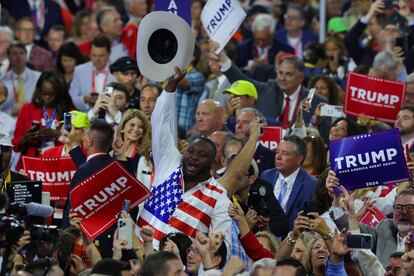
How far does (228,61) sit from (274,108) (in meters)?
0.71

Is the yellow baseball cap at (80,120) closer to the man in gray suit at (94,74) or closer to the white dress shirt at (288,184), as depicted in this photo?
the white dress shirt at (288,184)

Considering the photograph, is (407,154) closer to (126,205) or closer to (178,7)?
(178,7)

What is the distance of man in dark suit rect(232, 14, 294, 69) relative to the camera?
65.3ft

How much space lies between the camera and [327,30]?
21.2 meters

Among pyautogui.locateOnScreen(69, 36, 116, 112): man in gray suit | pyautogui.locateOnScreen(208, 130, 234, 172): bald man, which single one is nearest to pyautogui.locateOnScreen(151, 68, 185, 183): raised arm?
pyautogui.locateOnScreen(208, 130, 234, 172): bald man

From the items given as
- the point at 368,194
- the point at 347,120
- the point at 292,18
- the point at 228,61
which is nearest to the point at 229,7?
the point at 228,61

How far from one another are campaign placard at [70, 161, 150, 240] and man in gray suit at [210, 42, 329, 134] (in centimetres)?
366

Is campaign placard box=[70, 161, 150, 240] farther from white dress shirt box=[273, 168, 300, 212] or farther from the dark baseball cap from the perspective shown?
the dark baseball cap

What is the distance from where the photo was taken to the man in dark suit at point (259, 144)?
15344 millimetres

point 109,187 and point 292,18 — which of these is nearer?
point 109,187

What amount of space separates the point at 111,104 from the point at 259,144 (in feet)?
5.53

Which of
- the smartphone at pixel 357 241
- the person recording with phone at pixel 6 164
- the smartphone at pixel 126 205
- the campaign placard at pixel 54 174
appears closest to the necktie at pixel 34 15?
the campaign placard at pixel 54 174

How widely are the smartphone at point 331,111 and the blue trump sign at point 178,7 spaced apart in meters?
2.66

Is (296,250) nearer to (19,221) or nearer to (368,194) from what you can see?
(368,194)
